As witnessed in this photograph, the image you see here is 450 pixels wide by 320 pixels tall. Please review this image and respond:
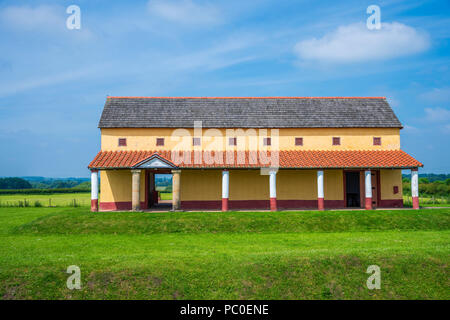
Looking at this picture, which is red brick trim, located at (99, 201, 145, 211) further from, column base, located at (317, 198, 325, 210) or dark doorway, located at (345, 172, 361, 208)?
dark doorway, located at (345, 172, 361, 208)

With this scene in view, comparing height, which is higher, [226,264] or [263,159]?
[263,159]

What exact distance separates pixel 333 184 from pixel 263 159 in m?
5.77

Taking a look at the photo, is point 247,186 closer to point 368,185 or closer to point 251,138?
point 251,138

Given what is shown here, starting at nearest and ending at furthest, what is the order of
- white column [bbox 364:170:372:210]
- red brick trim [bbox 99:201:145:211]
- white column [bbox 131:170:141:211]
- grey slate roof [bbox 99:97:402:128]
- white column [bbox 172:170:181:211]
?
white column [bbox 131:170:141:211], white column [bbox 172:170:181:211], white column [bbox 364:170:372:210], red brick trim [bbox 99:201:145:211], grey slate roof [bbox 99:97:402:128]

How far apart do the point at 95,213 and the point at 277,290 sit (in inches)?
588

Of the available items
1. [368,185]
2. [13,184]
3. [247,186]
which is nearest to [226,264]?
[247,186]

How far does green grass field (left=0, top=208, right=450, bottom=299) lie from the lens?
38.1ft

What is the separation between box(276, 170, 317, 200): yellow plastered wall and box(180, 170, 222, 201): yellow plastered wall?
15.0 feet

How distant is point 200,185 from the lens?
90.2 feet

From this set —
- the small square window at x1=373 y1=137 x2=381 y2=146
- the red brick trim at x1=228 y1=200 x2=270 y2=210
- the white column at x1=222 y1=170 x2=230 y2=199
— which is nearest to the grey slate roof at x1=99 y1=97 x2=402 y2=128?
the small square window at x1=373 y1=137 x2=381 y2=146

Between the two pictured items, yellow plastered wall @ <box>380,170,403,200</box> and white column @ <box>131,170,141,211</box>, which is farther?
yellow plastered wall @ <box>380,170,403,200</box>

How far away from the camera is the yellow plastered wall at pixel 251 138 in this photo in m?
27.5

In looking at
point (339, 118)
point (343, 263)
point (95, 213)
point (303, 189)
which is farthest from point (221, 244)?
point (339, 118)

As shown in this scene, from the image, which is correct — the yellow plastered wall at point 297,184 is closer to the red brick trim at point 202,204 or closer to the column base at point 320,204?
the column base at point 320,204
